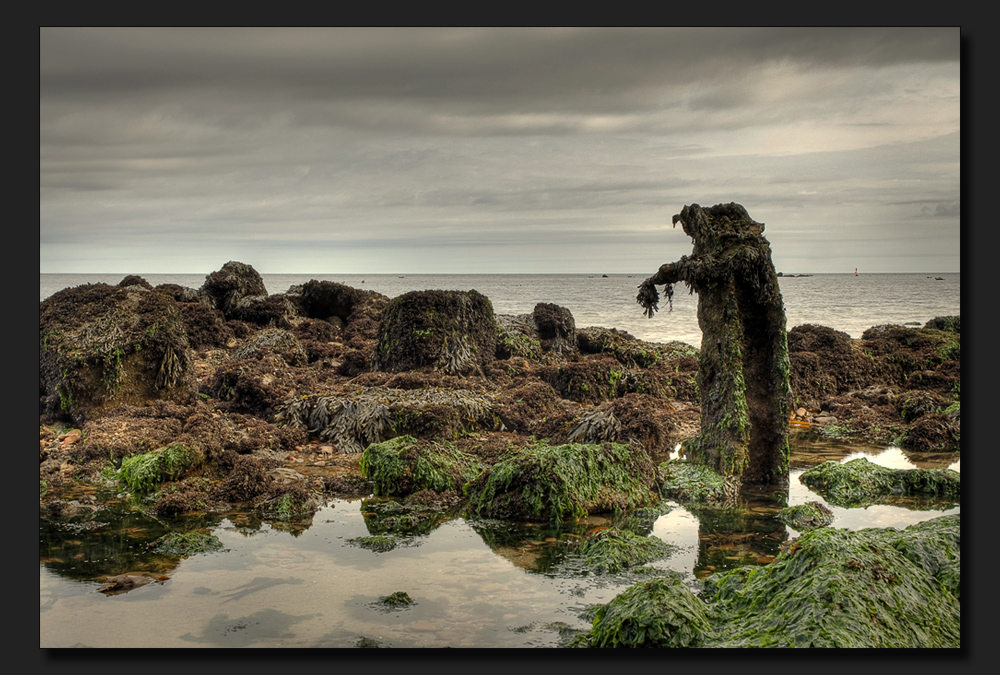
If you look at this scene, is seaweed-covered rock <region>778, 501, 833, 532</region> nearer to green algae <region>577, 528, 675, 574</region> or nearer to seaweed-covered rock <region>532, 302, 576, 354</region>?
green algae <region>577, 528, 675, 574</region>

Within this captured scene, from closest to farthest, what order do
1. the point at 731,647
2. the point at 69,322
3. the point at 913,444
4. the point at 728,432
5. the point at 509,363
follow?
the point at 731,647
the point at 728,432
the point at 913,444
the point at 69,322
the point at 509,363

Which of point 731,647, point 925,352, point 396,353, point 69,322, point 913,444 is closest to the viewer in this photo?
point 731,647

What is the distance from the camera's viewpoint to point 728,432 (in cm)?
946

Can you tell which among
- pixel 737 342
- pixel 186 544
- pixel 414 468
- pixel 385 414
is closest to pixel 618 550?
pixel 414 468

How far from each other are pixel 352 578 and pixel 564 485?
9.53 ft

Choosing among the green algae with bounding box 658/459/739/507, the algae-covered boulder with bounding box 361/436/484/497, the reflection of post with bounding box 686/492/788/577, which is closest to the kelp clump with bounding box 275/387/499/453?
the algae-covered boulder with bounding box 361/436/484/497

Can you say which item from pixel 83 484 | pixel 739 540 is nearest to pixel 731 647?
pixel 739 540

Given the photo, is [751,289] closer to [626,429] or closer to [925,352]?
[626,429]

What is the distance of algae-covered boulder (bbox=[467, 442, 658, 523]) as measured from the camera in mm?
8500

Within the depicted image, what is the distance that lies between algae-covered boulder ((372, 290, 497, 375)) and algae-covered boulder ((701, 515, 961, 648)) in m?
11.4

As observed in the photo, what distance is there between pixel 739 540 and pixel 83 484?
26.9 feet

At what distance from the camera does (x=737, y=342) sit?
9438 mm

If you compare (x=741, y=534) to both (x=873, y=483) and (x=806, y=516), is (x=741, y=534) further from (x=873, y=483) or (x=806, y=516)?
(x=873, y=483)

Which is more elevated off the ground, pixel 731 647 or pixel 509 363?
pixel 509 363
